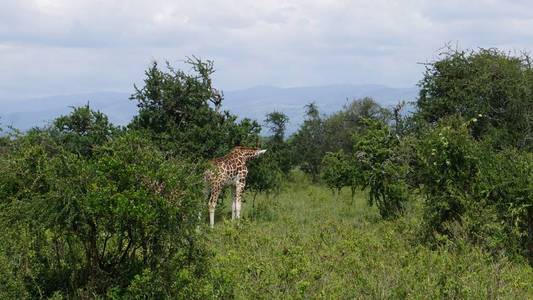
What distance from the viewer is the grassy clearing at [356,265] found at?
355 inches

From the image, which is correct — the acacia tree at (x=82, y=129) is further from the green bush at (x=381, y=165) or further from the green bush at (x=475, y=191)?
the green bush at (x=475, y=191)

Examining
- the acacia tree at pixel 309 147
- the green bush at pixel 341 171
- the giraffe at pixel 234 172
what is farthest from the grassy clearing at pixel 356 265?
the acacia tree at pixel 309 147

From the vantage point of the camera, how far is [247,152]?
59.6 ft

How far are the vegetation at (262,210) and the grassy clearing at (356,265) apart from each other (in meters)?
0.04

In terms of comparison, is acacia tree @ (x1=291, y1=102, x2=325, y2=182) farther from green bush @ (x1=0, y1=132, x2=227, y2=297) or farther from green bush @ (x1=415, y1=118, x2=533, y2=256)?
green bush @ (x1=0, y1=132, x2=227, y2=297)

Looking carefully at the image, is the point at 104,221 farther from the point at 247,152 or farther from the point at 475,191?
the point at 247,152

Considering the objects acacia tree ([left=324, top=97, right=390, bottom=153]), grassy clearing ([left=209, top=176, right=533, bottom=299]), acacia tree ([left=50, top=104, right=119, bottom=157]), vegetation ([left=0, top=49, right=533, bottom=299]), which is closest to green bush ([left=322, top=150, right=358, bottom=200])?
vegetation ([left=0, top=49, right=533, bottom=299])

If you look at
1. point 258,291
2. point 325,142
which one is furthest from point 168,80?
point 325,142

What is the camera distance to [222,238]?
43.3 ft

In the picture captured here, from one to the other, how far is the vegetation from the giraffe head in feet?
3.40

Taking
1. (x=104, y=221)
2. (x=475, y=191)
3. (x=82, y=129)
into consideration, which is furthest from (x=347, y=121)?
(x=104, y=221)

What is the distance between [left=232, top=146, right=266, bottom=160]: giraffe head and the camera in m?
18.0

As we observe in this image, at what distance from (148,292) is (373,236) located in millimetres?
6548

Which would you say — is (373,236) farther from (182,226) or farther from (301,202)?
(301,202)
